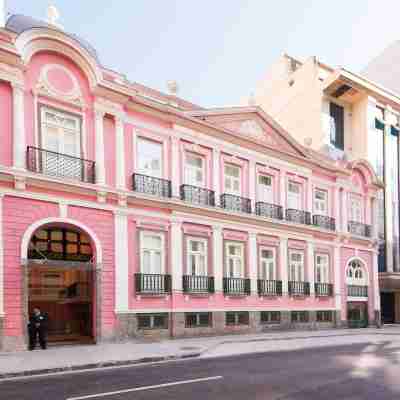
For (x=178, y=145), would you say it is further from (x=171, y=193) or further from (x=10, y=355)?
(x=10, y=355)

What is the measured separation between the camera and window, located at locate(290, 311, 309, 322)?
81.0 ft

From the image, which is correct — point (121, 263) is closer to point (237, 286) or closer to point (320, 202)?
point (237, 286)

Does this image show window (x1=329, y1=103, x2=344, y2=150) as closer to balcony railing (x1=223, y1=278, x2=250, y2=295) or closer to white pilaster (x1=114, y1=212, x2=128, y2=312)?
balcony railing (x1=223, y1=278, x2=250, y2=295)

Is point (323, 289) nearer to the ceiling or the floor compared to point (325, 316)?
nearer to the ceiling

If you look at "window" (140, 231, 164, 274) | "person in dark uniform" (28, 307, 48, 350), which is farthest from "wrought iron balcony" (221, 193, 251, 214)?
"person in dark uniform" (28, 307, 48, 350)

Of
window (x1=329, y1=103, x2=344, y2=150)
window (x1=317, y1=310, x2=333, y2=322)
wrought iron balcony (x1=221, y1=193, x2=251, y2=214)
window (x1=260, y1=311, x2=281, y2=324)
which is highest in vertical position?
window (x1=329, y1=103, x2=344, y2=150)

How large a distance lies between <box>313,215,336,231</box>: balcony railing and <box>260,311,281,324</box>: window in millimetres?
6110

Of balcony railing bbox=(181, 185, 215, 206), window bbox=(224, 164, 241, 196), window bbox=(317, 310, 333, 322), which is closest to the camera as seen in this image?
balcony railing bbox=(181, 185, 215, 206)

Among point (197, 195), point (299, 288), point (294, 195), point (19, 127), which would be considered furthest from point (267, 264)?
point (19, 127)

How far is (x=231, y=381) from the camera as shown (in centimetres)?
991

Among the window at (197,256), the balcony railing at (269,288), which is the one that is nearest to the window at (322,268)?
the balcony railing at (269,288)

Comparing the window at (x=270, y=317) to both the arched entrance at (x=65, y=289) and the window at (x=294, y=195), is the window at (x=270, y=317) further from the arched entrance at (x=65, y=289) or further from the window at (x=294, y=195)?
the arched entrance at (x=65, y=289)

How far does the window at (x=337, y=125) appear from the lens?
119 feet

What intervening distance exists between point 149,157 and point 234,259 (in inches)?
265
